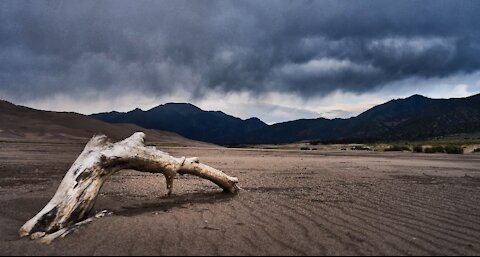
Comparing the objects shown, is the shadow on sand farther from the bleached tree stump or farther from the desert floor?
the bleached tree stump

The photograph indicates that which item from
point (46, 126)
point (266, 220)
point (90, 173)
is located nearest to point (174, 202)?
point (90, 173)

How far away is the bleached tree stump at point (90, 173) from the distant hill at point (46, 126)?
4700cm

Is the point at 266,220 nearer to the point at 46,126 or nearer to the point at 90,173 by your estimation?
the point at 90,173

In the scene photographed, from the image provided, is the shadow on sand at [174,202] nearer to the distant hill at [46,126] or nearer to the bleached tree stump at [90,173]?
the bleached tree stump at [90,173]

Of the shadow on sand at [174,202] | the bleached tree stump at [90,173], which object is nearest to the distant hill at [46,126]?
the shadow on sand at [174,202]

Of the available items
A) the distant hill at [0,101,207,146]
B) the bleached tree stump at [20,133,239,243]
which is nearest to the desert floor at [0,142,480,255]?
the bleached tree stump at [20,133,239,243]

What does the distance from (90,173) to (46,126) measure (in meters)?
68.0

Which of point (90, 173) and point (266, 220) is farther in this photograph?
point (90, 173)

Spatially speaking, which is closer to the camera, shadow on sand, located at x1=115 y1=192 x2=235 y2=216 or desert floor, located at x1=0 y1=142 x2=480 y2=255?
desert floor, located at x1=0 y1=142 x2=480 y2=255

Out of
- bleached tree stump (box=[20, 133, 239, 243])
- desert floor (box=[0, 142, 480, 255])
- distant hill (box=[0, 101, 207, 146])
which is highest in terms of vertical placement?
distant hill (box=[0, 101, 207, 146])

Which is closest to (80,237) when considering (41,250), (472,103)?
(41,250)

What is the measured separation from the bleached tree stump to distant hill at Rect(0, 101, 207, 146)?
47.0m

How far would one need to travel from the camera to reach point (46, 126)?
225 ft

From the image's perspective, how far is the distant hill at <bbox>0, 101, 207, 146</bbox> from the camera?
5916 cm
